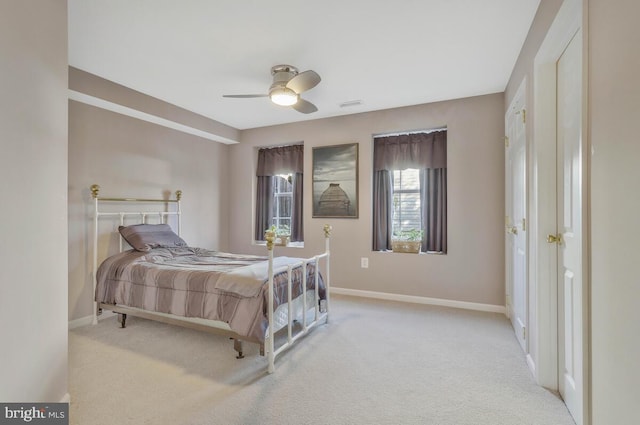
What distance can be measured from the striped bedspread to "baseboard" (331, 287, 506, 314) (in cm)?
112

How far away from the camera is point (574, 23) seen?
1.54 meters

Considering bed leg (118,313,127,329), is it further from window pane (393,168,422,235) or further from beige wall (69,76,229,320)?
window pane (393,168,422,235)

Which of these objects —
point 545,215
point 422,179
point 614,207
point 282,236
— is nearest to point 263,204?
point 282,236

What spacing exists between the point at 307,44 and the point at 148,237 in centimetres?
268

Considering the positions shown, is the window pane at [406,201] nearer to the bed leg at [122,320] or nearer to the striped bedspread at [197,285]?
the striped bedspread at [197,285]

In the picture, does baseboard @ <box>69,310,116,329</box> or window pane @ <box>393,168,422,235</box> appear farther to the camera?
window pane @ <box>393,168,422,235</box>

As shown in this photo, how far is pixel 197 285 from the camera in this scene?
2496 millimetres

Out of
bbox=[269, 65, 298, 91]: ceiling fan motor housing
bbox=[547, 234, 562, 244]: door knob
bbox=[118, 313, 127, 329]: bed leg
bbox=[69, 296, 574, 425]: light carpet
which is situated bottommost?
bbox=[69, 296, 574, 425]: light carpet

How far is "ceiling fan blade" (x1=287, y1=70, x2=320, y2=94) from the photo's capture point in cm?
238

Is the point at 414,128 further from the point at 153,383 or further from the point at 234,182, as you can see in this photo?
the point at 153,383

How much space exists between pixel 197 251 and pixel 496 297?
358cm

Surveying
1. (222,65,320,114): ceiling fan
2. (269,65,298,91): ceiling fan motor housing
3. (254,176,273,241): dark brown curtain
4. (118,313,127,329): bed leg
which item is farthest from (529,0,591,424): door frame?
(254,176,273,241): dark brown curtain

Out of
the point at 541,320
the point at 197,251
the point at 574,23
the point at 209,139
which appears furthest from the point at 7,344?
the point at 209,139

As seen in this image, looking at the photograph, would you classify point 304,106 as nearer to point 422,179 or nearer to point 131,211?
point 422,179
